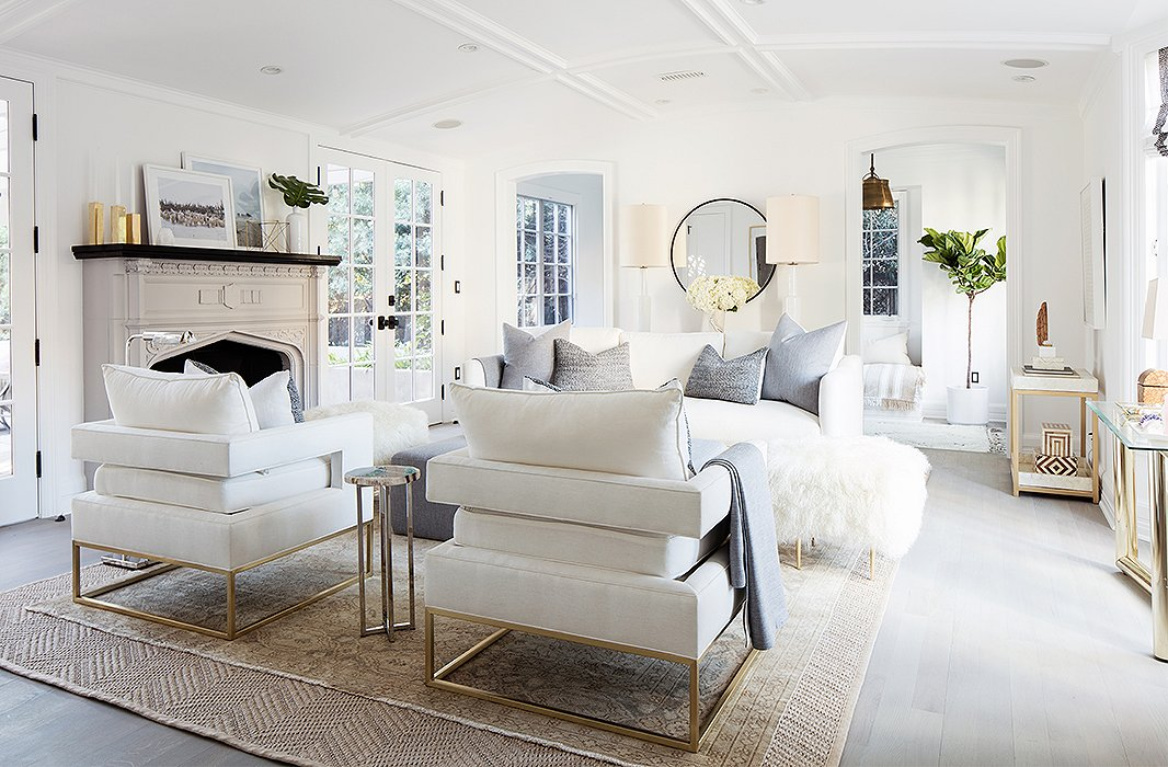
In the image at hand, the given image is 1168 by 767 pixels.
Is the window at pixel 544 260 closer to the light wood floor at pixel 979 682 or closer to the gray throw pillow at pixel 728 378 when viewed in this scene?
the gray throw pillow at pixel 728 378

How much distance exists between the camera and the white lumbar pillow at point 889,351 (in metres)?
8.39

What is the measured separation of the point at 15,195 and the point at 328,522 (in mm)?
2601

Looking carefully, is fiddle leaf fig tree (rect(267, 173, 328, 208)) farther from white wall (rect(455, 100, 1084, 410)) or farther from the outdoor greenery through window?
white wall (rect(455, 100, 1084, 410))

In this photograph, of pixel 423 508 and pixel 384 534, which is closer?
pixel 384 534

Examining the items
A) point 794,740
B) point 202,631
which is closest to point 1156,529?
point 794,740

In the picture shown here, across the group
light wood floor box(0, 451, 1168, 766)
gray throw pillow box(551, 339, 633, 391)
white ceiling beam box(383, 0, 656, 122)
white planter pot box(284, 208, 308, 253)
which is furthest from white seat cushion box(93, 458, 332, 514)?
white planter pot box(284, 208, 308, 253)

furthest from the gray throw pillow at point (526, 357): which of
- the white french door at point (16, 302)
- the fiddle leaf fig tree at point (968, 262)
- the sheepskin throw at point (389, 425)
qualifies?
the fiddle leaf fig tree at point (968, 262)

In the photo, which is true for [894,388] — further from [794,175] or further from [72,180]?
[72,180]

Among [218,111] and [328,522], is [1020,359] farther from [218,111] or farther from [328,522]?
[218,111]

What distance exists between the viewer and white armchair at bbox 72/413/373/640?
3.02 meters

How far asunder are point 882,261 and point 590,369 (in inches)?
178

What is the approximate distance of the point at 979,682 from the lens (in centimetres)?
262

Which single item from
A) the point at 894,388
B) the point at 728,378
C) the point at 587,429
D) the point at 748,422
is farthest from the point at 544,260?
the point at 587,429

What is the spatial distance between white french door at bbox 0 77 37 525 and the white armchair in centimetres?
152
